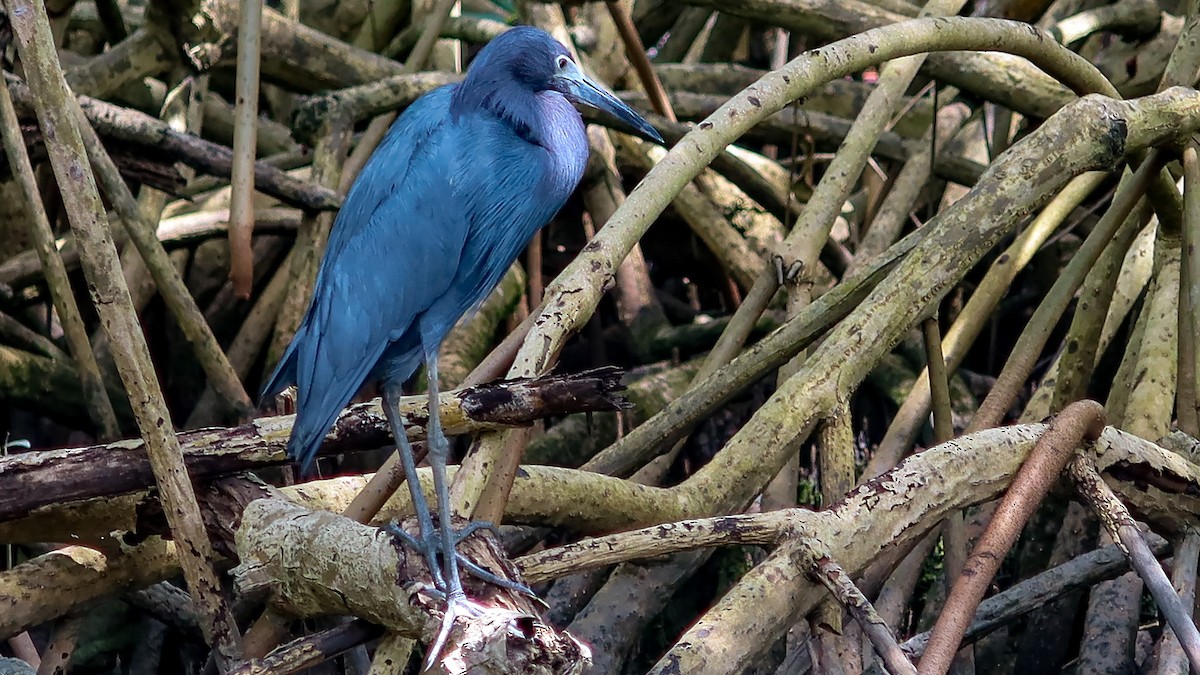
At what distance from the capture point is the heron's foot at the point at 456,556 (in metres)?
1.81

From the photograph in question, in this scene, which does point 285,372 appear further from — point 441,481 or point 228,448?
point 441,481

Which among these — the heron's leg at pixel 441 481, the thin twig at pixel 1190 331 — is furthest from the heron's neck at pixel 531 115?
the thin twig at pixel 1190 331

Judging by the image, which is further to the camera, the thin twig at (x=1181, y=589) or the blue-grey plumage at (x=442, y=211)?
the blue-grey plumage at (x=442, y=211)

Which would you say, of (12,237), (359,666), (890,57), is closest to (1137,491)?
(890,57)

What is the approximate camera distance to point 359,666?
2605 millimetres

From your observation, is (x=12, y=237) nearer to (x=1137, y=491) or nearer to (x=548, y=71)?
(x=548, y=71)

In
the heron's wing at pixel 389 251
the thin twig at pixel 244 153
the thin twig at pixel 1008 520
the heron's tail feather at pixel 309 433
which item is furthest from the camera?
the thin twig at pixel 244 153

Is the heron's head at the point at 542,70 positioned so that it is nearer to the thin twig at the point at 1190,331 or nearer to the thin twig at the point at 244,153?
the thin twig at the point at 244,153

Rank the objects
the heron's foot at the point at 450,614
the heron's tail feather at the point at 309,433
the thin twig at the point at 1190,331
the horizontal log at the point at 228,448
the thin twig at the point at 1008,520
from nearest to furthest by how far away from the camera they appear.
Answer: the heron's foot at the point at 450,614, the thin twig at the point at 1008,520, the horizontal log at the point at 228,448, the heron's tail feather at the point at 309,433, the thin twig at the point at 1190,331

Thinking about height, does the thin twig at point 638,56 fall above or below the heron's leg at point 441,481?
above

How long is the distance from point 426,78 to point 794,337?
168 centimetres

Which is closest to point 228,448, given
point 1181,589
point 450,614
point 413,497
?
point 413,497

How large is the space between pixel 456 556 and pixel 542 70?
1.17 metres

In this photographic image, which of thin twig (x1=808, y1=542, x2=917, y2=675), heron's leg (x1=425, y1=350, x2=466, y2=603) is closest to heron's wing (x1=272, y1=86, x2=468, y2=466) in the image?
heron's leg (x1=425, y1=350, x2=466, y2=603)
